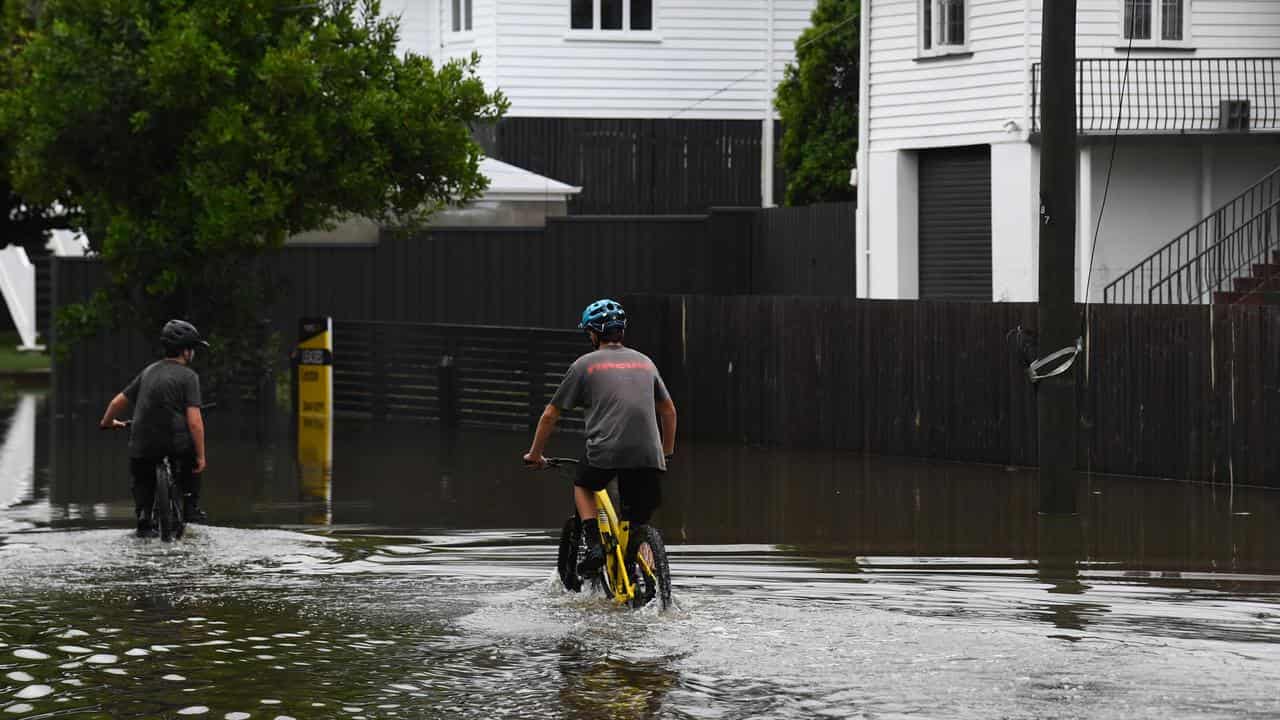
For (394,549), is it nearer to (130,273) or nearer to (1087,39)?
(130,273)

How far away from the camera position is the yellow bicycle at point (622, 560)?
10.8 m

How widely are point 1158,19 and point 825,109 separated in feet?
27.0

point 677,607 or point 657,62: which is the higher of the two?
point 657,62

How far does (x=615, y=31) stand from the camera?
3856cm

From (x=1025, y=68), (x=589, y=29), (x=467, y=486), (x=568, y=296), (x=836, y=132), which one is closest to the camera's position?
(x=467, y=486)

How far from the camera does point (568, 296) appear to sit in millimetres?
32000

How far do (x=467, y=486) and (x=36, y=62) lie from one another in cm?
745

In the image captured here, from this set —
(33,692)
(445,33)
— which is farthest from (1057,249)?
(445,33)

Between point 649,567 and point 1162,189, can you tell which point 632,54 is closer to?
point 1162,189

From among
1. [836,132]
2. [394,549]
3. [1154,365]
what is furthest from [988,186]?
[394,549]

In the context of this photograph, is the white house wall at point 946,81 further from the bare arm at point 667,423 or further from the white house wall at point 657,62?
the bare arm at point 667,423

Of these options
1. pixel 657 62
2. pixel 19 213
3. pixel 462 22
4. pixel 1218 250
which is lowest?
pixel 1218 250

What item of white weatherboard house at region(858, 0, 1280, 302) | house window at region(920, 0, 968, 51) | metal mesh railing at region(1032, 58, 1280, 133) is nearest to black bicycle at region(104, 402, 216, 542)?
white weatherboard house at region(858, 0, 1280, 302)

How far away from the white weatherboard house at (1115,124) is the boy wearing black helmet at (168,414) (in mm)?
15393
